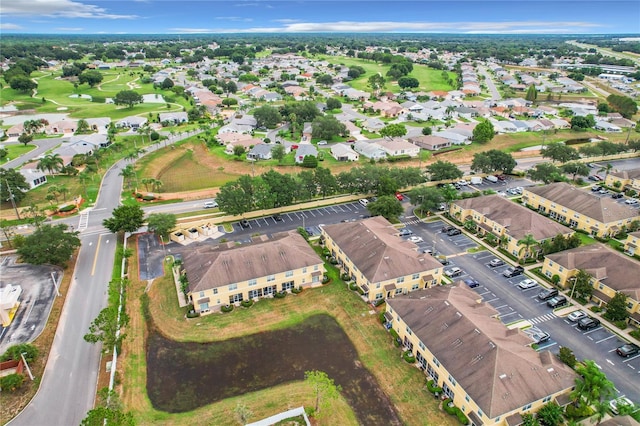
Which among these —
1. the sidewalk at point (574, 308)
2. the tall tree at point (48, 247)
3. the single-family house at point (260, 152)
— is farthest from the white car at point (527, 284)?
the single-family house at point (260, 152)

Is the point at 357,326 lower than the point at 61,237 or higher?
lower

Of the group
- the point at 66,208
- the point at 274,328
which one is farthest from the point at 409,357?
the point at 66,208

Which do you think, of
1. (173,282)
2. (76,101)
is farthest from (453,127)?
(76,101)

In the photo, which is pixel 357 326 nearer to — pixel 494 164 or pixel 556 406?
pixel 556 406

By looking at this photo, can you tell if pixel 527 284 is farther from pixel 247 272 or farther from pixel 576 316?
pixel 247 272

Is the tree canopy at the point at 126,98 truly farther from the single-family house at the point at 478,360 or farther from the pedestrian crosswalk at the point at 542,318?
the pedestrian crosswalk at the point at 542,318

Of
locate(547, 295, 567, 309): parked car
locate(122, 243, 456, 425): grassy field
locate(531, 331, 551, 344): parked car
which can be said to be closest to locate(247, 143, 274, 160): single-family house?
locate(122, 243, 456, 425): grassy field

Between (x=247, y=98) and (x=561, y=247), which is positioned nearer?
(x=561, y=247)

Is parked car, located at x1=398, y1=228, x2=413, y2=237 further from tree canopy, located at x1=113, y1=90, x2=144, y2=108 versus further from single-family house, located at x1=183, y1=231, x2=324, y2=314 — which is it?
tree canopy, located at x1=113, y1=90, x2=144, y2=108

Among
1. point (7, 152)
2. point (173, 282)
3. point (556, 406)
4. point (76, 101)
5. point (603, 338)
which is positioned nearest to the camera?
point (556, 406)
